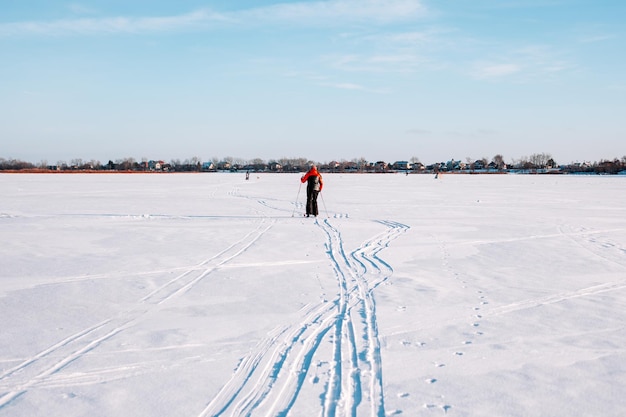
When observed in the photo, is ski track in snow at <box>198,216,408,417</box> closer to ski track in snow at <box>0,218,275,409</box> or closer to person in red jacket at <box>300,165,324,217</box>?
ski track in snow at <box>0,218,275,409</box>

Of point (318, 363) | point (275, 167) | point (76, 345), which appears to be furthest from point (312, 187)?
point (275, 167)

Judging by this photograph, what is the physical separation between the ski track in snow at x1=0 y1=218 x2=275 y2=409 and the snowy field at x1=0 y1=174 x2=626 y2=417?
0.02m

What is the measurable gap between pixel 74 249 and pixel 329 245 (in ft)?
15.2

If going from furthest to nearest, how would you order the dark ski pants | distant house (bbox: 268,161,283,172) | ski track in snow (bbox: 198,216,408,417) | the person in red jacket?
distant house (bbox: 268,161,283,172), the dark ski pants, the person in red jacket, ski track in snow (bbox: 198,216,408,417)

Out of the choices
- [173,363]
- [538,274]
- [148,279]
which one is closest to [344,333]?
[173,363]

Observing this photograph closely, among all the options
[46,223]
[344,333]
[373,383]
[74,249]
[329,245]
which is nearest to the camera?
[373,383]

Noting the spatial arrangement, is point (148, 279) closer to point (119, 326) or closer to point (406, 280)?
point (119, 326)

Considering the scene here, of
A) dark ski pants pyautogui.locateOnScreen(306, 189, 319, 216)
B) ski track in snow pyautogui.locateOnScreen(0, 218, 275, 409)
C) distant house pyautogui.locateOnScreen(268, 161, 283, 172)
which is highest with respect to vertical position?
distant house pyautogui.locateOnScreen(268, 161, 283, 172)

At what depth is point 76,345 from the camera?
4375 mm

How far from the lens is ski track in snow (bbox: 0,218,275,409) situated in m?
3.61

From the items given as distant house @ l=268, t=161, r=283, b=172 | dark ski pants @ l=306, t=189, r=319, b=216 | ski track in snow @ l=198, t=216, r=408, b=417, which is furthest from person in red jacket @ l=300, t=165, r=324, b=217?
distant house @ l=268, t=161, r=283, b=172

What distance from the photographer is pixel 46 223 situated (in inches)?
529

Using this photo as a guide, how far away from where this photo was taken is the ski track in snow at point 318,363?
10.8 feet

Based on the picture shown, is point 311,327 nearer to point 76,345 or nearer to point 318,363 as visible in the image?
point 318,363
